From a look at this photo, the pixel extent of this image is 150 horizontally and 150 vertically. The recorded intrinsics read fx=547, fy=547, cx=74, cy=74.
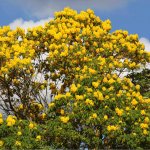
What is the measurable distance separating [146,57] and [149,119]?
14.9 ft

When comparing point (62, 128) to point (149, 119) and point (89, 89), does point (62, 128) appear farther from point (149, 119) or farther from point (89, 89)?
point (149, 119)

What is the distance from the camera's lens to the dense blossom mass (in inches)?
617

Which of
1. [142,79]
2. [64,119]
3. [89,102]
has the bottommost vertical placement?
[64,119]

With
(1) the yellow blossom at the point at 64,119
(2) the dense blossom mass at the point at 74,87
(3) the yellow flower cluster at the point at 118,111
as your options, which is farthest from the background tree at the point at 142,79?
(1) the yellow blossom at the point at 64,119

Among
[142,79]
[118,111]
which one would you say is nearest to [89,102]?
[118,111]

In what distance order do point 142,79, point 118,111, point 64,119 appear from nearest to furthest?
point 118,111
point 64,119
point 142,79

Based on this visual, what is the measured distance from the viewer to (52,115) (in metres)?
16.9

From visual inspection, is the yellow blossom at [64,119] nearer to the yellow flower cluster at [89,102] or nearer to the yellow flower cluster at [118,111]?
the yellow flower cluster at [89,102]

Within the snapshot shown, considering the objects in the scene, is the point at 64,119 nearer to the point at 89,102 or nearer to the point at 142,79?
the point at 89,102

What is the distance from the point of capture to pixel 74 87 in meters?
16.5

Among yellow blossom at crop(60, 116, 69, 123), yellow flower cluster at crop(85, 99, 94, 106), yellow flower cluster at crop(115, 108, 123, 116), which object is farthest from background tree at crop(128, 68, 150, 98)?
yellow blossom at crop(60, 116, 69, 123)

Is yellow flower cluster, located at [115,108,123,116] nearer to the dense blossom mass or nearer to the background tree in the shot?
the dense blossom mass

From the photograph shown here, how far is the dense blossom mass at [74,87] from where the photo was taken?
51.4ft

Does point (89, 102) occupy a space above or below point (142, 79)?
below
